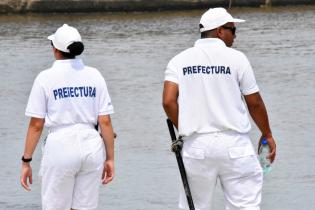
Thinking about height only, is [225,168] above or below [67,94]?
below

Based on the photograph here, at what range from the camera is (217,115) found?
611 centimetres

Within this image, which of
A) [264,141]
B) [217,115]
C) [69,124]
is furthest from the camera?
[264,141]

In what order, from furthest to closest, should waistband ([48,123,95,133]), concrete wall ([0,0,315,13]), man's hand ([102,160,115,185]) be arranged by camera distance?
concrete wall ([0,0,315,13]), man's hand ([102,160,115,185]), waistband ([48,123,95,133])

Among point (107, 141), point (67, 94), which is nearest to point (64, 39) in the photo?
point (67, 94)

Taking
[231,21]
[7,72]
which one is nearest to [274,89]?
[7,72]

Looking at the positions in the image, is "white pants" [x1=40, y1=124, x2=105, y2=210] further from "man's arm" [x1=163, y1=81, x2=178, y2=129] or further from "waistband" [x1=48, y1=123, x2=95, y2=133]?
"man's arm" [x1=163, y1=81, x2=178, y2=129]

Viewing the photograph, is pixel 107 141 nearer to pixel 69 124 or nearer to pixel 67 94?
pixel 69 124

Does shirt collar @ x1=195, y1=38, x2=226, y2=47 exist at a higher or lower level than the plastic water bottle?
higher

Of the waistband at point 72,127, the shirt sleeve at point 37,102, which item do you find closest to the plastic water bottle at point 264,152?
the waistband at point 72,127

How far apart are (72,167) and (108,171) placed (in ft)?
0.90

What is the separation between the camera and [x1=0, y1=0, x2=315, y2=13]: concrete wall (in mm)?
34438

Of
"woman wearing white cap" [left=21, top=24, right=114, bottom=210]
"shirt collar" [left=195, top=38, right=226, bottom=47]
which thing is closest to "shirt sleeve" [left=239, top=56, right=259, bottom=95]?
"shirt collar" [left=195, top=38, right=226, bottom=47]

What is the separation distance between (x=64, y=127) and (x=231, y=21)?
1.19 metres

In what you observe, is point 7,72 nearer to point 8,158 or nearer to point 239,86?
point 8,158
